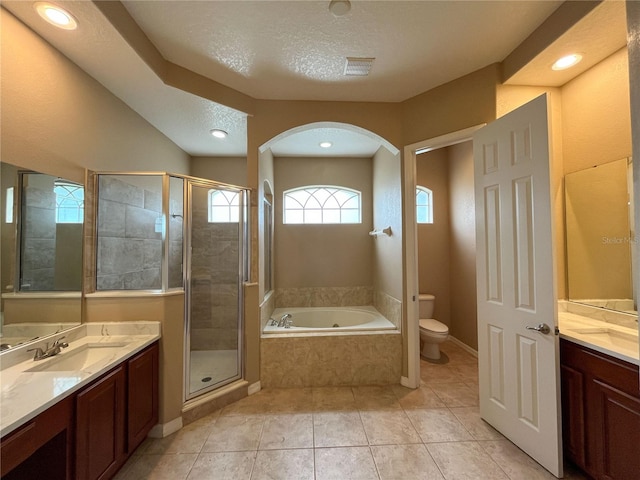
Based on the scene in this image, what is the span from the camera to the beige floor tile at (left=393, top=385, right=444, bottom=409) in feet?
7.56

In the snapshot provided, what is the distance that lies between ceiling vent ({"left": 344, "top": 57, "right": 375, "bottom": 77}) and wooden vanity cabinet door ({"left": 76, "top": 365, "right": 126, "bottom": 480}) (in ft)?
8.59

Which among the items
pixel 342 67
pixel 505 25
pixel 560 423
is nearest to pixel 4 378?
pixel 342 67

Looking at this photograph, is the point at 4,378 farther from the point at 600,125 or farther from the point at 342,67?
the point at 600,125

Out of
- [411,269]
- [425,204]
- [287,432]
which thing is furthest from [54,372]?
[425,204]

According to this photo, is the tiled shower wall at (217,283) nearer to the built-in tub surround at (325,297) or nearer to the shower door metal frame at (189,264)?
the shower door metal frame at (189,264)

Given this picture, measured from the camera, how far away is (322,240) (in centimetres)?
392

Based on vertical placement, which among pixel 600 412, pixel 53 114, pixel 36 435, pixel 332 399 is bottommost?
pixel 332 399

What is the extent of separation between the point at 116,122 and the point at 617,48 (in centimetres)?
368

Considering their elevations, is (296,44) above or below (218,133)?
above

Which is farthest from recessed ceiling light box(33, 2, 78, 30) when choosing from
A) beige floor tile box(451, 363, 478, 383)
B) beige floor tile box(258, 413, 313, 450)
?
beige floor tile box(451, 363, 478, 383)

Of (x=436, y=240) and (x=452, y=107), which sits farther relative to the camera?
(x=436, y=240)

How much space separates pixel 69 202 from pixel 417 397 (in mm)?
3170

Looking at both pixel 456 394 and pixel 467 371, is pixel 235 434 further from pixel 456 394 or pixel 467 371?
pixel 467 371

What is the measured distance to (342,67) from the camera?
2113mm
